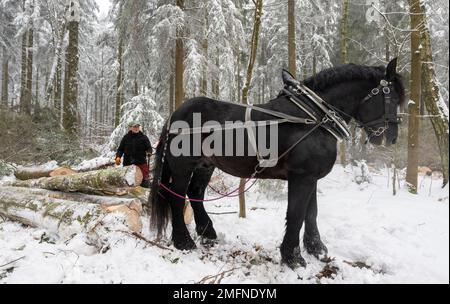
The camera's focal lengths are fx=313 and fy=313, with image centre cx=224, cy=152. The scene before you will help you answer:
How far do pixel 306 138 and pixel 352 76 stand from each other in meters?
1.00

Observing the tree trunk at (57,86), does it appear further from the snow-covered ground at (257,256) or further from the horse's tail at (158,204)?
the horse's tail at (158,204)

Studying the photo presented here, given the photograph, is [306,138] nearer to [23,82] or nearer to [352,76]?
[352,76]

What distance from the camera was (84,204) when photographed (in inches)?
200

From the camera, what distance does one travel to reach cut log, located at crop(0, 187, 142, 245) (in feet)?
15.0

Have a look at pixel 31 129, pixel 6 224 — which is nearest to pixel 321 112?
pixel 6 224

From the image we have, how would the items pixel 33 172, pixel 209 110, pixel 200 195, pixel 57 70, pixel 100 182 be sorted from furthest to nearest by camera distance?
1. pixel 57 70
2. pixel 33 172
3. pixel 100 182
4. pixel 200 195
5. pixel 209 110

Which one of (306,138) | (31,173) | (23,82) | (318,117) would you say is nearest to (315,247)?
(306,138)

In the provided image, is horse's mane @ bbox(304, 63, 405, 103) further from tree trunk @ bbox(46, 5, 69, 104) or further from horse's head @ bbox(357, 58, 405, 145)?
tree trunk @ bbox(46, 5, 69, 104)

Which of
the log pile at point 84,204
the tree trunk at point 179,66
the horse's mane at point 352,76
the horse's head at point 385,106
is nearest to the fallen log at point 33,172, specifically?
the log pile at point 84,204

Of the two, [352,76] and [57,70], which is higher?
[57,70]

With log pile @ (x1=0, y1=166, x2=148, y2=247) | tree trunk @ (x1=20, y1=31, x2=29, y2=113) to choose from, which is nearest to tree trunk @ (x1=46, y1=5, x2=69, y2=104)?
tree trunk @ (x1=20, y1=31, x2=29, y2=113)

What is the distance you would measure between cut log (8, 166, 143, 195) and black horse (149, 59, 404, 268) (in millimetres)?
1238

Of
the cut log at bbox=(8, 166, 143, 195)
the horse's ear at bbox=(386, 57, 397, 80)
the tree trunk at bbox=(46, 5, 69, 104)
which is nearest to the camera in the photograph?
the horse's ear at bbox=(386, 57, 397, 80)
